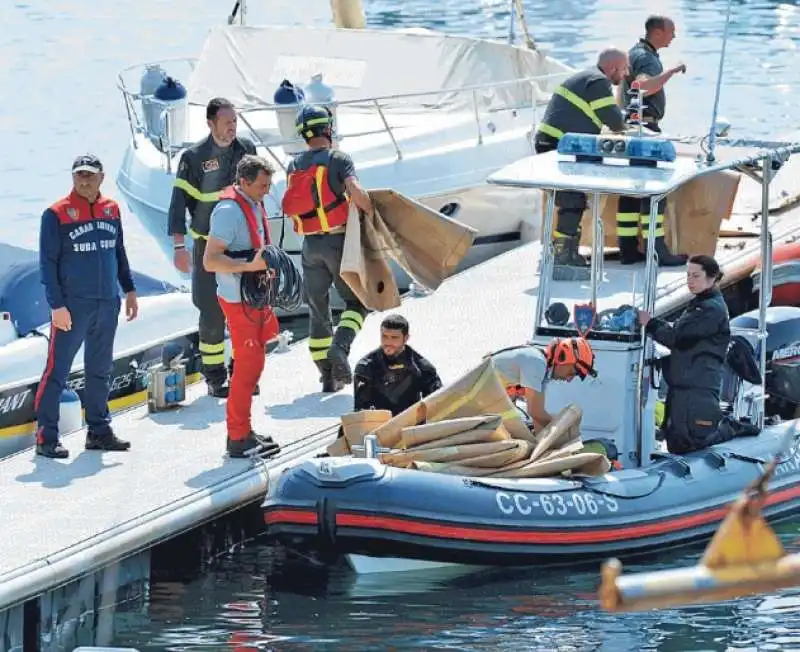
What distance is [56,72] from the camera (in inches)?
1196

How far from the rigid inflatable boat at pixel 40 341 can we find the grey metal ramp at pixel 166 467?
972mm

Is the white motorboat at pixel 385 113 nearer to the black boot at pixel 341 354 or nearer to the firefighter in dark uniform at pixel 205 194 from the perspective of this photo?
the black boot at pixel 341 354

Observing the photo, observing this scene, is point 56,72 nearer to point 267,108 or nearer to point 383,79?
point 383,79

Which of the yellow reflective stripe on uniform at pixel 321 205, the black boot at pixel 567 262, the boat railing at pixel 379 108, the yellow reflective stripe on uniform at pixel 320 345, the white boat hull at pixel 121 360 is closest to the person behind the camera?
the black boot at pixel 567 262

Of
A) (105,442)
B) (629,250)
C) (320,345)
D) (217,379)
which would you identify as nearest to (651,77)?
(629,250)

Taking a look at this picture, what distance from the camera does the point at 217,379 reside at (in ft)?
32.0

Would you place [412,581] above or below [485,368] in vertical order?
below

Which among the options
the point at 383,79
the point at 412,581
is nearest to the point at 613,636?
the point at 412,581

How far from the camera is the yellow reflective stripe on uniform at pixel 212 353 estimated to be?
952cm

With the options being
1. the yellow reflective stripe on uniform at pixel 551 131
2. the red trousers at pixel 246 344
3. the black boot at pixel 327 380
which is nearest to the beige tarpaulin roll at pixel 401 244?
A: the black boot at pixel 327 380

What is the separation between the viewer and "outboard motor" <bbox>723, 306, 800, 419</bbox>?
1009cm

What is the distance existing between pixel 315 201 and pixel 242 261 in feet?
3.42

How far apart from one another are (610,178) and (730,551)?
5.12 meters

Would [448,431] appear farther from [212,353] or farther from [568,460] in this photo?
[212,353]
